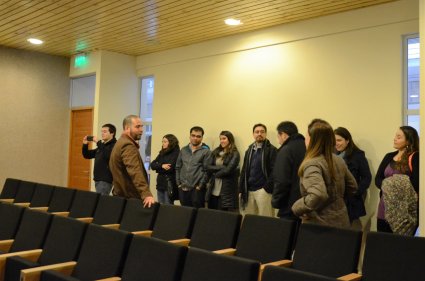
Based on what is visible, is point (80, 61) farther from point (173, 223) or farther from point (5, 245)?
point (173, 223)

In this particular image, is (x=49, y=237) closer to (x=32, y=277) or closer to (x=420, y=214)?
(x=32, y=277)

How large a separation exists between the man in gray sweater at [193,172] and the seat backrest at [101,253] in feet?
9.09

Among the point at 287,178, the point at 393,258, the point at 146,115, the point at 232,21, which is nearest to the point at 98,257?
the point at 287,178

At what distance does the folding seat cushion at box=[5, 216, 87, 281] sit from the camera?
8.95 ft

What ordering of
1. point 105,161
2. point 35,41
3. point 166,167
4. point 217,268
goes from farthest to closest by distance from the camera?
point 35,41
point 166,167
point 105,161
point 217,268

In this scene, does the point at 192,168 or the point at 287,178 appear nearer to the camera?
the point at 287,178

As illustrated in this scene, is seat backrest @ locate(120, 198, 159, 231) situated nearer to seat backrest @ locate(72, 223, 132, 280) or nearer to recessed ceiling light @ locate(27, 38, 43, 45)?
seat backrest @ locate(72, 223, 132, 280)

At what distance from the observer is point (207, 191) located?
5492 mm

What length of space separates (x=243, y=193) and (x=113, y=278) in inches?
119

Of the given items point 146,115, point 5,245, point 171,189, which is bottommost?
point 5,245

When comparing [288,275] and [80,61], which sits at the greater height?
[80,61]

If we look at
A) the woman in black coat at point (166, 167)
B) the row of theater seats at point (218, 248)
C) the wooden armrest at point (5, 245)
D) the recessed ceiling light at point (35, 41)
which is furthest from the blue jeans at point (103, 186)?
the recessed ceiling light at point (35, 41)

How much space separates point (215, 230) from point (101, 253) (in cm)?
90

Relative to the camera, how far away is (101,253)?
8.70 ft
